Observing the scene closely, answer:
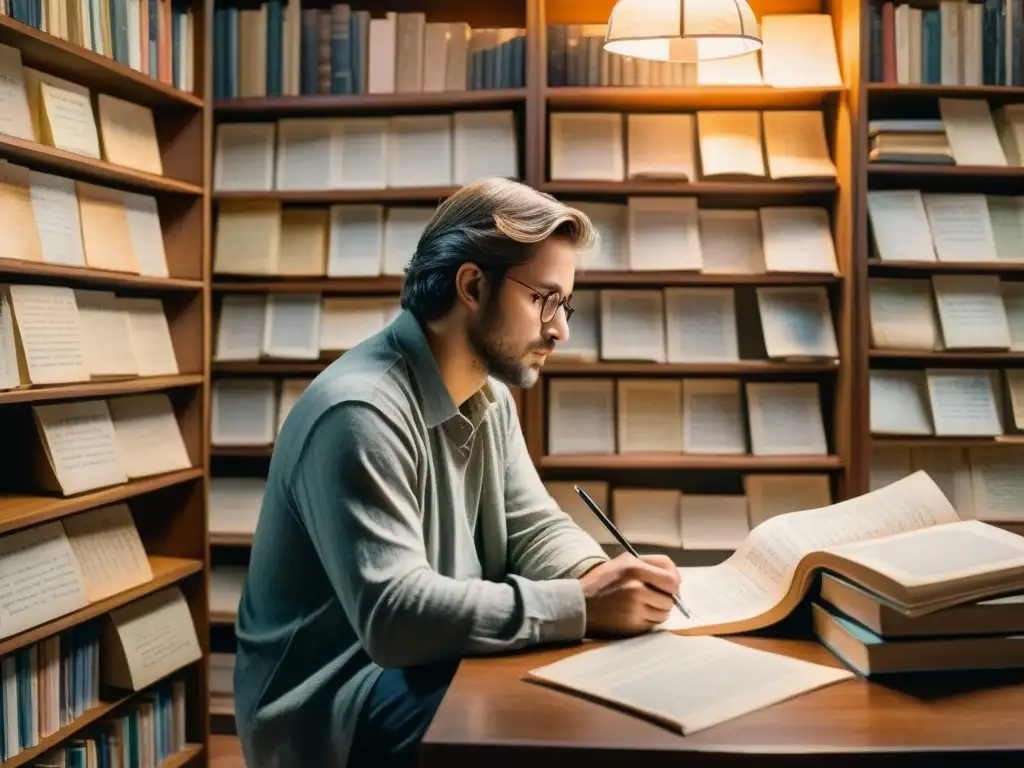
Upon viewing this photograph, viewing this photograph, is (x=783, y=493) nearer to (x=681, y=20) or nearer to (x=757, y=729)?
(x=681, y=20)

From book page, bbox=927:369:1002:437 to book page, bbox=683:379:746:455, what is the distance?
593 millimetres

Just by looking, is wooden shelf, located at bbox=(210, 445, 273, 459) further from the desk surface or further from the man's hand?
the desk surface

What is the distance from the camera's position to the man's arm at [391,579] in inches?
46.3

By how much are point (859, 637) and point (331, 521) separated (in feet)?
2.03

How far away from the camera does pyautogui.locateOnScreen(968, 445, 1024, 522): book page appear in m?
3.24

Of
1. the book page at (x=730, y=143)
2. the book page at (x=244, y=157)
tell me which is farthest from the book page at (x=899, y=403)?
the book page at (x=244, y=157)

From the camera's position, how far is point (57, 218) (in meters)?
2.44

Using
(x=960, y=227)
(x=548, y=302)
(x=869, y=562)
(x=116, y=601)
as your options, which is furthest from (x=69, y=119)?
(x=960, y=227)

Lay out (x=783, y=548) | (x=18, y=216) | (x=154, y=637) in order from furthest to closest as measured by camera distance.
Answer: (x=154, y=637) < (x=18, y=216) < (x=783, y=548)

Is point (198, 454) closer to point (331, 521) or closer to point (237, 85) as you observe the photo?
point (237, 85)

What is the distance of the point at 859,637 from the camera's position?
1150 millimetres

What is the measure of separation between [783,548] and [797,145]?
218cm

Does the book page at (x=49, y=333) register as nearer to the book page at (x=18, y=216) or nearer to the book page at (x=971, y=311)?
the book page at (x=18, y=216)

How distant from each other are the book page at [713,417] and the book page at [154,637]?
1.59 m
